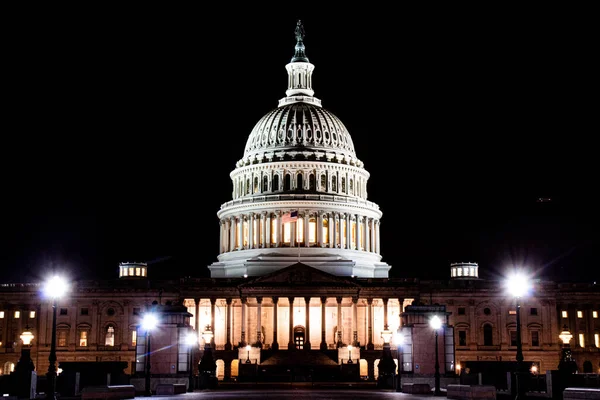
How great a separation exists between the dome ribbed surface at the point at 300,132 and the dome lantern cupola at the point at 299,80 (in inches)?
90.4

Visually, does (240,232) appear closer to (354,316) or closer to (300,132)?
(300,132)

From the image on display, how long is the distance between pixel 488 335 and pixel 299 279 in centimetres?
2605

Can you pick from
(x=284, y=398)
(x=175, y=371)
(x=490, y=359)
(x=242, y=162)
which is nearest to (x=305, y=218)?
(x=242, y=162)

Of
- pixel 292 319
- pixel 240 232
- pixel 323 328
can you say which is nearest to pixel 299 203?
pixel 240 232

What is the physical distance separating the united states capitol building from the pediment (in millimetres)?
124

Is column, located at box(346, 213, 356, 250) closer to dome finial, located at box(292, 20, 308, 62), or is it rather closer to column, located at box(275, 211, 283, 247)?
Answer: column, located at box(275, 211, 283, 247)

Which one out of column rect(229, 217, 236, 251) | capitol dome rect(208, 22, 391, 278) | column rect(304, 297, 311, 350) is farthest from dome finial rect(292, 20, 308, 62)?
column rect(304, 297, 311, 350)

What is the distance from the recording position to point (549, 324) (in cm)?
13025

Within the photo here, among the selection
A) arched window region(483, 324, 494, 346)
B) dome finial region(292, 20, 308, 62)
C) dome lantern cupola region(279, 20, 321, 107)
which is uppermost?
dome finial region(292, 20, 308, 62)

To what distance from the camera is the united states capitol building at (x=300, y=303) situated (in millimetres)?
125500

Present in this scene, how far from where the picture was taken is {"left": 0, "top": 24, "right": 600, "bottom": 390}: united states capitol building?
125500 mm

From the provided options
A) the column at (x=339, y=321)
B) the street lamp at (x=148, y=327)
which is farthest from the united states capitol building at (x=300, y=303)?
the street lamp at (x=148, y=327)

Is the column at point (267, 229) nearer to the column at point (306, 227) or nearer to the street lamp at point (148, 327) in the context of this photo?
the column at point (306, 227)

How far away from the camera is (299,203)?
141500 mm
